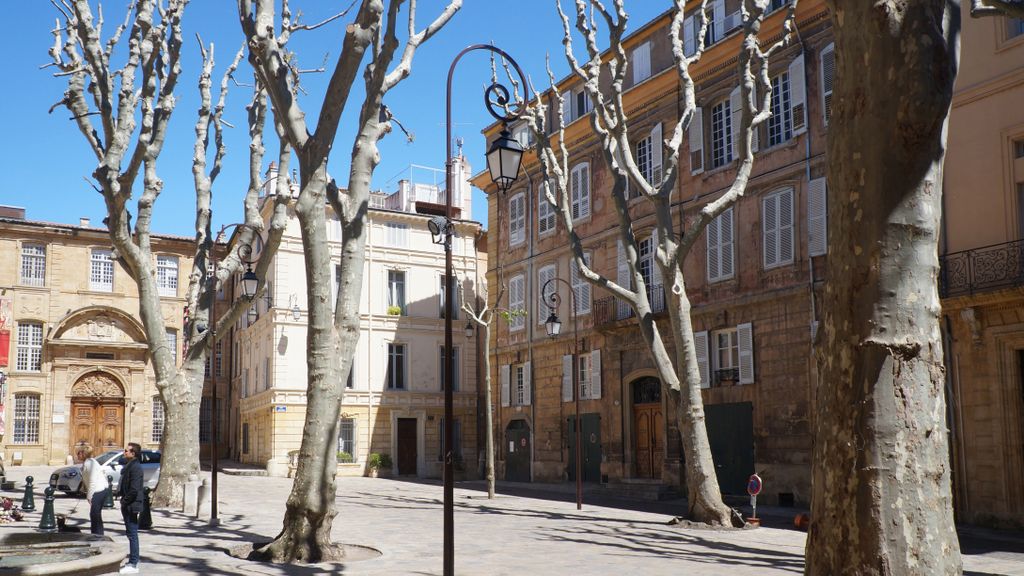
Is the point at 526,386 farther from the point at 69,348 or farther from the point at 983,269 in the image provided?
the point at 69,348

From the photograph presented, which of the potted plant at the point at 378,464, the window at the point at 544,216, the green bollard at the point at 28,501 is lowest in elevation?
the potted plant at the point at 378,464

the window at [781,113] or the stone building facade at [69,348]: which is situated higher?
the window at [781,113]

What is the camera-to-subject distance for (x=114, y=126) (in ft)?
59.9

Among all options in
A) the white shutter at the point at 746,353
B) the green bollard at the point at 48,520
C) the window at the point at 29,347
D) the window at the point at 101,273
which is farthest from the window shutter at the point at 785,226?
the window at the point at 29,347

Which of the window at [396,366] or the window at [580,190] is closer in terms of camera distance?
the window at [580,190]

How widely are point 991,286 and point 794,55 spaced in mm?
7695

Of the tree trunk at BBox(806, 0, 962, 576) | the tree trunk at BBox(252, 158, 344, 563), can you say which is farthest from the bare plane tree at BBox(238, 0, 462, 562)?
the tree trunk at BBox(806, 0, 962, 576)

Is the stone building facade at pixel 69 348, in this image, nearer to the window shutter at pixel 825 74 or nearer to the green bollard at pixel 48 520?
the green bollard at pixel 48 520

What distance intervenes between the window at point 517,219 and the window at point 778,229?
11238mm

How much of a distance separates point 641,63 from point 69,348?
29.0 meters

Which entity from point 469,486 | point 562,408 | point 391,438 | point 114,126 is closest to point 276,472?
point 391,438

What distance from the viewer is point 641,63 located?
27.0 m

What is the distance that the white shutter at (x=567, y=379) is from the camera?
29.0 metres

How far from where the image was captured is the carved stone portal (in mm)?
42219
